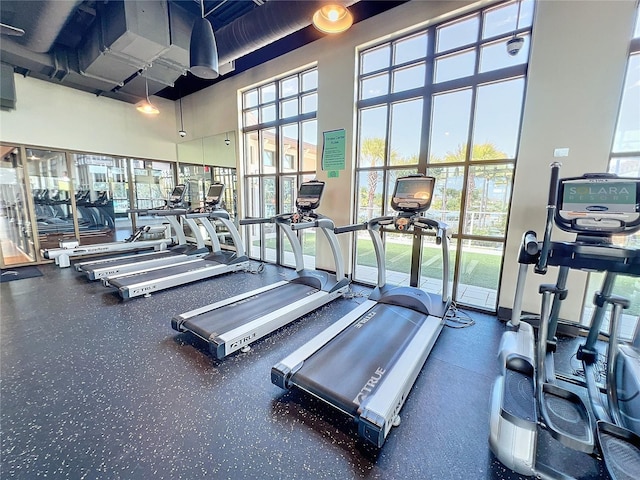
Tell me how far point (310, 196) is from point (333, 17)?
2.03 m

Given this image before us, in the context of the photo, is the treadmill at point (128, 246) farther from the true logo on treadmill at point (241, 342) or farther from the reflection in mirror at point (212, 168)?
the true logo on treadmill at point (241, 342)

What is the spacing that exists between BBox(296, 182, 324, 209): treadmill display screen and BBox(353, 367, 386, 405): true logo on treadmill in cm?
237

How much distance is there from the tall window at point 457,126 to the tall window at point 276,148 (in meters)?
1.16

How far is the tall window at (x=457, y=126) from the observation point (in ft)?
10.8

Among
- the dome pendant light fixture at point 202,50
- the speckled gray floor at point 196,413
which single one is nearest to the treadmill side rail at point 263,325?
the speckled gray floor at point 196,413

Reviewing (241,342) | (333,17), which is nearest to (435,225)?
(333,17)

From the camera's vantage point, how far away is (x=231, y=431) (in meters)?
1.83

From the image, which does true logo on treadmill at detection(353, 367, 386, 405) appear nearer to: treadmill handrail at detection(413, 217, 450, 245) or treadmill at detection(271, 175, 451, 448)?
treadmill at detection(271, 175, 451, 448)

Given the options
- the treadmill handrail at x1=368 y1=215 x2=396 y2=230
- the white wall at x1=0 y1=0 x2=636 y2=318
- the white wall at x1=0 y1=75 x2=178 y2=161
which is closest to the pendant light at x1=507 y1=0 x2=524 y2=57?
the white wall at x1=0 y1=0 x2=636 y2=318

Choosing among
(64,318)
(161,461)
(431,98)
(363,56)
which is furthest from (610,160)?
(64,318)

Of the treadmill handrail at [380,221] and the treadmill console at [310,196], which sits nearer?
the treadmill handrail at [380,221]

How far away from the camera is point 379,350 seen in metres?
2.41

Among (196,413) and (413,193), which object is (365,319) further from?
(196,413)

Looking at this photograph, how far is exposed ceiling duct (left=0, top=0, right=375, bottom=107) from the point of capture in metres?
3.45
